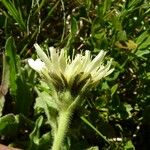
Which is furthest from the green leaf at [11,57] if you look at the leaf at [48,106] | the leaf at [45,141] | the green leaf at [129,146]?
the green leaf at [129,146]

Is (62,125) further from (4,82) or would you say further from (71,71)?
(4,82)

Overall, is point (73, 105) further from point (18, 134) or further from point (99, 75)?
point (18, 134)

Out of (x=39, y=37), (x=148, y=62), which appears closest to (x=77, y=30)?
(x=39, y=37)

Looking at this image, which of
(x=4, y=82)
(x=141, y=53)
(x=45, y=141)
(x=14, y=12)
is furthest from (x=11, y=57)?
(x=141, y=53)

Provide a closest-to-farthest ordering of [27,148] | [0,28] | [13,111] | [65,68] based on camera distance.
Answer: [65,68] → [27,148] → [13,111] → [0,28]

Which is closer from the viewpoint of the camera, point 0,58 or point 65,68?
point 65,68

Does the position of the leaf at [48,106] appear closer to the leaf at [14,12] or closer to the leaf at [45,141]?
the leaf at [45,141]

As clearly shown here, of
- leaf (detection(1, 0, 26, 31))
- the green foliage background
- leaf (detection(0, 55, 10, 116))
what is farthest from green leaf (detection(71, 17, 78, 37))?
leaf (detection(0, 55, 10, 116))

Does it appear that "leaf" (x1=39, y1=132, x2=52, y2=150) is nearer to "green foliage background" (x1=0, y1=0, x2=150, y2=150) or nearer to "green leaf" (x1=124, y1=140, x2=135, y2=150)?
"green foliage background" (x1=0, y1=0, x2=150, y2=150)
